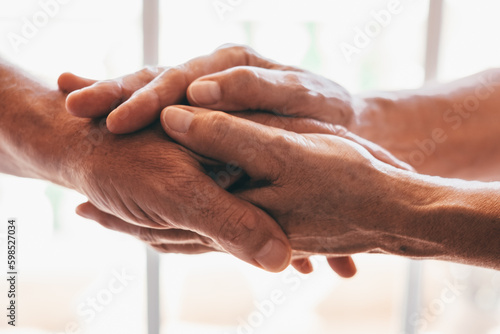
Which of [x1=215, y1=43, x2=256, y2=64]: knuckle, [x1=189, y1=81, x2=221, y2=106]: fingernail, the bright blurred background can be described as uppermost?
[x1=215, y1=43, x2=256, y2=64]: knuckle

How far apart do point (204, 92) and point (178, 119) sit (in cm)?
12

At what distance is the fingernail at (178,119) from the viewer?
1133 mm

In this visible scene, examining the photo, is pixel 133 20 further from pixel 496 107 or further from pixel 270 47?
pixel 496 107

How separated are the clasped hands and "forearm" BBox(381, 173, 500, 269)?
5cm

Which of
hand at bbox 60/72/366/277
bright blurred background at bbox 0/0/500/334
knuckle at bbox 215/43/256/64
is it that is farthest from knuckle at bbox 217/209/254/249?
bright blurred background at bbox 0/0/500/334

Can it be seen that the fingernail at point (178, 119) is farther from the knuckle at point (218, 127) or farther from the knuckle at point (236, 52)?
the knuckle at point (236, 52)

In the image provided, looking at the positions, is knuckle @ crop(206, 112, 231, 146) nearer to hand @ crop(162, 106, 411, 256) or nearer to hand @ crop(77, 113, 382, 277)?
hand @ crop(162, 106, 411, 256)

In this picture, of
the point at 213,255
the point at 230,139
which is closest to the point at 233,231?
the point at 230,139

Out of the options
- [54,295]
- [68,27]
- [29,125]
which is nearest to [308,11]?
[68,27]

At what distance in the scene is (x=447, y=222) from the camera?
3.35ft

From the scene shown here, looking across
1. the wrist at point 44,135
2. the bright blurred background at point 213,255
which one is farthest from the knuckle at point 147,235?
the bright blurred background at point 213,255

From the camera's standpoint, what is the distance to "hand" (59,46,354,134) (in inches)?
46.4

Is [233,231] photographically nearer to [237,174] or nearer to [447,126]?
[237,174]

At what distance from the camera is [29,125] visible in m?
1.30
